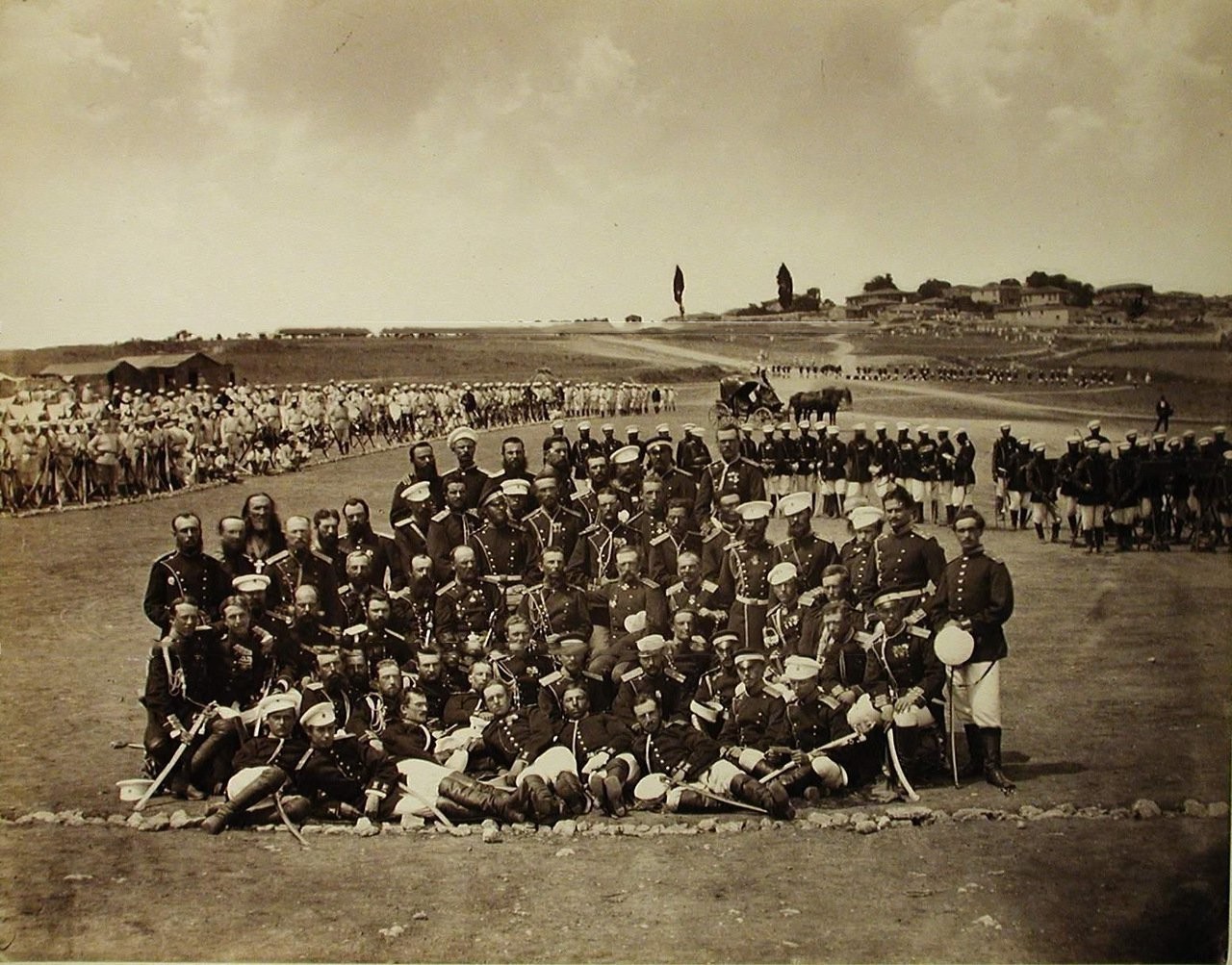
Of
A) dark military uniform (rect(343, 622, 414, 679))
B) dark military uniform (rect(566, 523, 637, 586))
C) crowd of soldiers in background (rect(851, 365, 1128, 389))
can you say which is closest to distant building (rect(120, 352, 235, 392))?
dark military uniform (rect(343, 622, 414, 679))

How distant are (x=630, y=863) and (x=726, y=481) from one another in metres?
1.77

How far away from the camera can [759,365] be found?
17.1 feet

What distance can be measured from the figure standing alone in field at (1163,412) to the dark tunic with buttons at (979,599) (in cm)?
101

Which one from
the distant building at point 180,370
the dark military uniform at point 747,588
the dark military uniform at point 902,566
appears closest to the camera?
the dark military uniform at point 902,566

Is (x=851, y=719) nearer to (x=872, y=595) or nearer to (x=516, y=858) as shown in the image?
(x=872, y=595)

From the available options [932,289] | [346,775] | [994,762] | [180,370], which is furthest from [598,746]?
[180,370]

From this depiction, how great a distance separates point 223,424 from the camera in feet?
18.0

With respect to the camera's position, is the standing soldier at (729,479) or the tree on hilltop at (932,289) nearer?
the tree on hilltop at (932,289)

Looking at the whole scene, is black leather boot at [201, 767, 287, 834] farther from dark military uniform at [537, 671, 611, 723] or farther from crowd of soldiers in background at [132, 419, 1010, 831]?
dark military uniform at [537, 671, 611, 723]

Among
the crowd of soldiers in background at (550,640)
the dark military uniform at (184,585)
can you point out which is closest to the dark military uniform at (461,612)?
the crowd of soldiers in background at (550,640)

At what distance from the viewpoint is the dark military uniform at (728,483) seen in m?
5.02

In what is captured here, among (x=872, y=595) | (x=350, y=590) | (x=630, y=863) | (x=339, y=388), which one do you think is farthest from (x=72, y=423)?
(x=872, y=595)

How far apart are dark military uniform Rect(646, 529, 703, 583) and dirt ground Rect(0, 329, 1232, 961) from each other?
1.91 ft

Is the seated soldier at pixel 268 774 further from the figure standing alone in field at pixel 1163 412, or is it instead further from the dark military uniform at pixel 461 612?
the figure standing alone in field at pixel 1163 412
